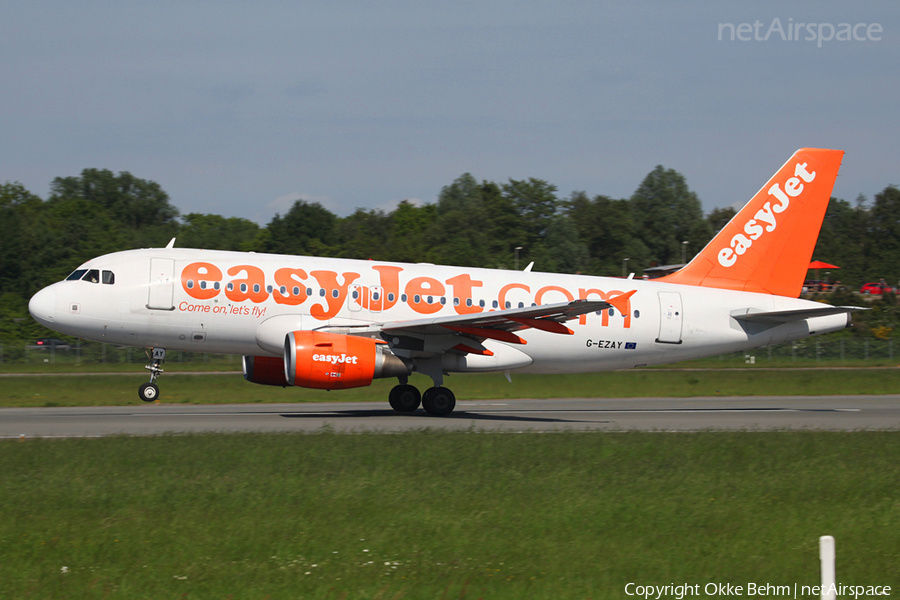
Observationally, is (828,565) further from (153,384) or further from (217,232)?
(217,232)

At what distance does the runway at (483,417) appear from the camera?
18.4 meters

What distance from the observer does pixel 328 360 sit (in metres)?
A: 19.4

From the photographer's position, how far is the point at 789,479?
12156mm

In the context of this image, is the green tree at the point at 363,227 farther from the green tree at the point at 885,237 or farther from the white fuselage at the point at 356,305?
the white fuselage at the point at 356,305

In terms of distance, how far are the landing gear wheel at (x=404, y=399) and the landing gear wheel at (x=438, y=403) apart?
0.96 m

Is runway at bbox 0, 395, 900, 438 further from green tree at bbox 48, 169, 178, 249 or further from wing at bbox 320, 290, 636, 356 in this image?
green tree at bbox 48, 169, 178, 249

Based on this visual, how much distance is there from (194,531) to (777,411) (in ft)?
63.5

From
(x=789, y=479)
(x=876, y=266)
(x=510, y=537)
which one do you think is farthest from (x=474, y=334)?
(x=876, y=266)

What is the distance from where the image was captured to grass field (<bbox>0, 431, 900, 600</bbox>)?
7.82 m

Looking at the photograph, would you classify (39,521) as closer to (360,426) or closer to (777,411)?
(360,426)

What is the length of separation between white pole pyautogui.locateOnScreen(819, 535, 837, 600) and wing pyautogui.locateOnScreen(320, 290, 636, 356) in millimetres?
14226

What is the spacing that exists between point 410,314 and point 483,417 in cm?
319

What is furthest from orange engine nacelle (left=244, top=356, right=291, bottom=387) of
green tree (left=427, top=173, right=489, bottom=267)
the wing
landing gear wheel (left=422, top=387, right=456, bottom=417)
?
green tree (left=427, top=173, right=489, bottom=267)

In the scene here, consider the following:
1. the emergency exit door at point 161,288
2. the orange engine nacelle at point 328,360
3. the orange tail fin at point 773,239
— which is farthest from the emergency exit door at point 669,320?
the emergency exit door at point 161,288
